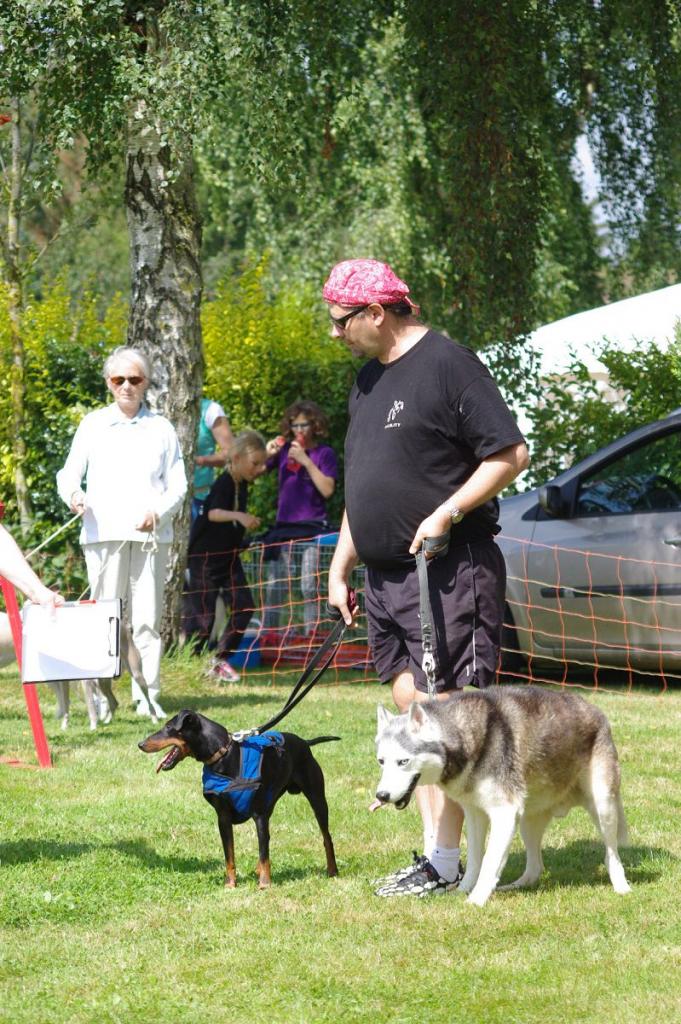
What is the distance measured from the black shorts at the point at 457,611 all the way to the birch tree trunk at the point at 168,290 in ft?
18.8

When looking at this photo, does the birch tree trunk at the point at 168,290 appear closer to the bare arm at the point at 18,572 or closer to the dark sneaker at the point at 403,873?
the bare arm at the point at 18,572

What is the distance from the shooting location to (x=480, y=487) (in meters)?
4.51

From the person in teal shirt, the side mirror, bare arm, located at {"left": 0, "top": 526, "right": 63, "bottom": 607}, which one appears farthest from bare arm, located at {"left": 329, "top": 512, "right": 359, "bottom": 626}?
the person in teal shirt

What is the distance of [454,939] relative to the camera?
14.1 ft

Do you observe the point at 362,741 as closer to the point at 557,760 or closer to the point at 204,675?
the point at 204,675

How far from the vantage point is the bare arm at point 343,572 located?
4.95 m

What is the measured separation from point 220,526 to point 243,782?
6.06 meters

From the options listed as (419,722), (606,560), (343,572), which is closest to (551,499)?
(606,560)

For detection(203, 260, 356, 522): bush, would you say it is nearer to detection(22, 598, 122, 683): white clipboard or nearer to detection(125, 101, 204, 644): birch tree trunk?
detection(125, 101, 204, 644): birch tree trunk

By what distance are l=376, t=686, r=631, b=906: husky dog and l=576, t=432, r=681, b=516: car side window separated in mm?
4930

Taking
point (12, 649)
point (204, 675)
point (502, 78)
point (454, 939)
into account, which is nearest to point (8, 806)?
point (12, 649)

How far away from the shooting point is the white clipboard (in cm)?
500

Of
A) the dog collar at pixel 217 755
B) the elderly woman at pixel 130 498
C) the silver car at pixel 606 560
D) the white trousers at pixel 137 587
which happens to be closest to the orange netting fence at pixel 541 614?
the silver car at pixel 606 560

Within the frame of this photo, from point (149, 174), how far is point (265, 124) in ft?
3.88
